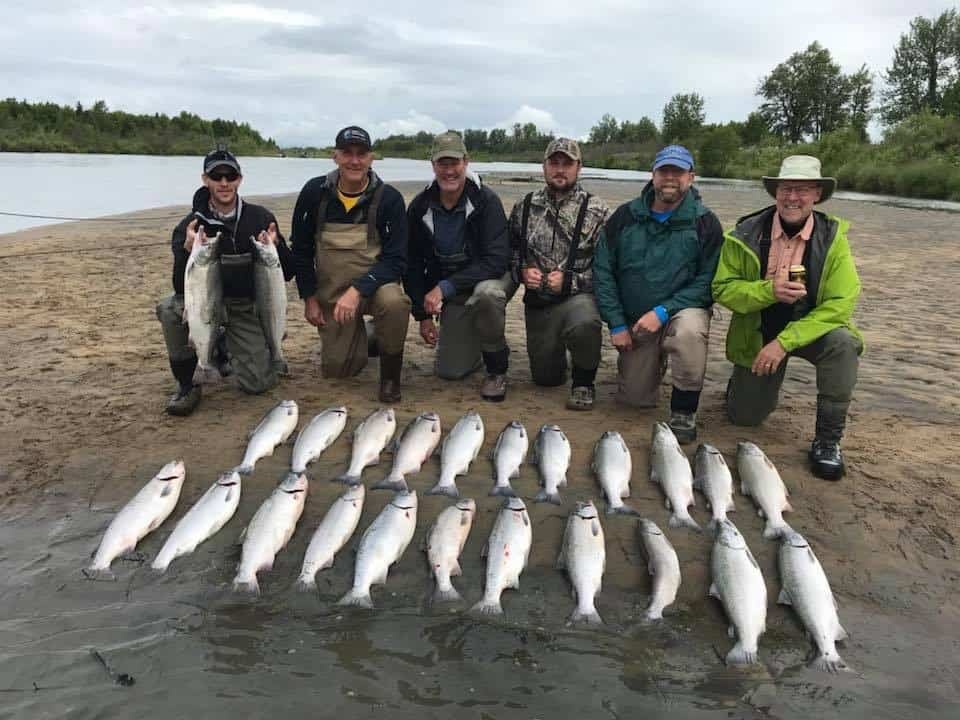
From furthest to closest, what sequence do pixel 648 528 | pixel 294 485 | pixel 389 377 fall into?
pixel 389 377 → pixel 294 485 → pixel 648 528

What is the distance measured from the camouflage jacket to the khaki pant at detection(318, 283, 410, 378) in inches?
47.8

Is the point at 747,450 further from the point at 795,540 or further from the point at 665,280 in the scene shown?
the point at 665,280

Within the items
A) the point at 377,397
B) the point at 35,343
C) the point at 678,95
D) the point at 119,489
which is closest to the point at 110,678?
the point at 119,489

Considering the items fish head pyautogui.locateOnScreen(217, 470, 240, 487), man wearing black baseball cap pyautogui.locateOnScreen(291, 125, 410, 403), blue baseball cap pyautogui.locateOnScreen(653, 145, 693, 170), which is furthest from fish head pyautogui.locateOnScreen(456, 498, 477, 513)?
blue baseball cap pyautogui.locateOnScreen(653, 145, 693, 170)

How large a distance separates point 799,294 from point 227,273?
4.61 m

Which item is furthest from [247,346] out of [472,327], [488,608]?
[488,608]

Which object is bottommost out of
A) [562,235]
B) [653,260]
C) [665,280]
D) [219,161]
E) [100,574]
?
[100,574]

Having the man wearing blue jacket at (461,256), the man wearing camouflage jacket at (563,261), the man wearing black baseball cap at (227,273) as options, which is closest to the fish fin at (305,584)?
the man wearing black baseball cap at (227,273)

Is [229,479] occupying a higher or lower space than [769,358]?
lower

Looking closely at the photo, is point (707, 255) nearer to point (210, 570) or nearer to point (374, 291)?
point (374, 291)

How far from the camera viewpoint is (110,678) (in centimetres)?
301

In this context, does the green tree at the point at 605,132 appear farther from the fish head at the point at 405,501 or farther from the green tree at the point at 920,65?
the fish head at the point at 405,501

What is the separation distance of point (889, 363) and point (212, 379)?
23.2ft

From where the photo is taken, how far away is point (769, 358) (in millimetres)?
4965
